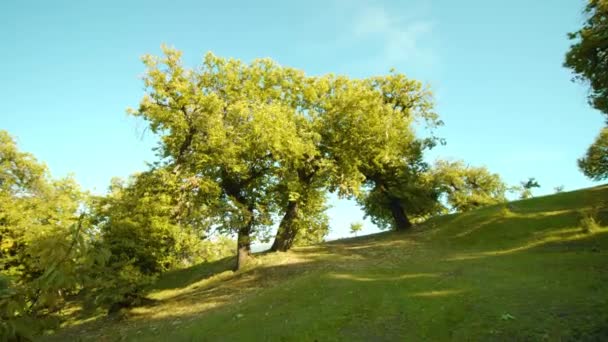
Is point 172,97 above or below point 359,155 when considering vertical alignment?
above

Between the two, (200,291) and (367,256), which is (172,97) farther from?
(367,256)

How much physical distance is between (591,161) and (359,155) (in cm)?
4951

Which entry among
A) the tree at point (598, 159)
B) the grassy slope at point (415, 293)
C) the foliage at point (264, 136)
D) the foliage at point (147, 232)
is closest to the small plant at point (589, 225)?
the grassy slope at point (415, 293)

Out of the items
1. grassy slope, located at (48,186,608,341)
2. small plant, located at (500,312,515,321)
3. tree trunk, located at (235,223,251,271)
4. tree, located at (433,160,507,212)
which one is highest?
tree, located at (433,160,507,212)

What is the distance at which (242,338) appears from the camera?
14.5 m

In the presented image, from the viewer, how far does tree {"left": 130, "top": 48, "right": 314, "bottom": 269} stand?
81.0 ft

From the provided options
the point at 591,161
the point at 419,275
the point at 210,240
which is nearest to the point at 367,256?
the point at 419,275

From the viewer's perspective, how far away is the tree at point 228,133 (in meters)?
24.7

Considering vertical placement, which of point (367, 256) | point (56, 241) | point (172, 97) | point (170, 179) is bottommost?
point (367, 256)

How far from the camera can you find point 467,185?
52438 millimetres

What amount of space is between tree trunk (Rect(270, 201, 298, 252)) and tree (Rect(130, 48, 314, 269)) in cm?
238

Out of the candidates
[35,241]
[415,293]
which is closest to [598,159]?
[415,293]

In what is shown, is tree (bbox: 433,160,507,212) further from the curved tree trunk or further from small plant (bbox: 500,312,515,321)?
small plant (bbox: 500,312,515,321)

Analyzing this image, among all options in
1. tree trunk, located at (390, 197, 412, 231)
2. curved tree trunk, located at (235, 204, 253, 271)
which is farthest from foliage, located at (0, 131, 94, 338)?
tree trunk, located at (390, 197, 412, 231)
